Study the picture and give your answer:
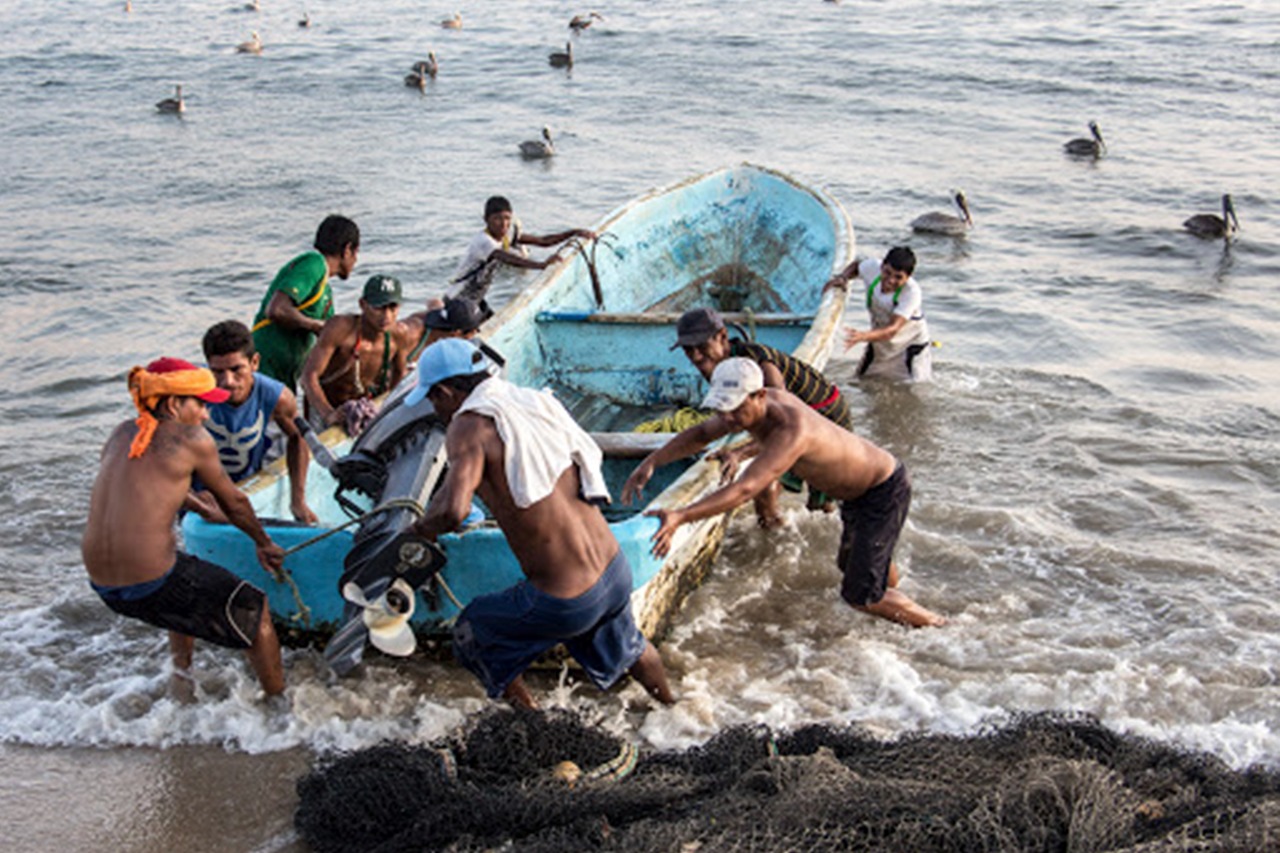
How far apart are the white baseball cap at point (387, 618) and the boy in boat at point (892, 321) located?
14.3 ft

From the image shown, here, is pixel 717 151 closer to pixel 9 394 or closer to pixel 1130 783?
pixel 9 394

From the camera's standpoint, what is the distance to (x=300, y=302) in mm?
6664

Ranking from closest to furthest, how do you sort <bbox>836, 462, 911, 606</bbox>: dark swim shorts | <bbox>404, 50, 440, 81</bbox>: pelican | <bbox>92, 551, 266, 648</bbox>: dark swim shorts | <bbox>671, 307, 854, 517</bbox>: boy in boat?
<bbox>92, 551, 266, 648</bbox>: dark swim shorts → <bbox>671, 307, 854, 517</bbox>: boy in boat → <bbox>836, 462, 911, 606</bbox>: dark swim shorts → <bbox>404, 50, 440, 81</bbox>: pelican

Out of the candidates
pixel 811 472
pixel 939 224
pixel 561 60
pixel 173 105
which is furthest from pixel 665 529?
pixel 561 60

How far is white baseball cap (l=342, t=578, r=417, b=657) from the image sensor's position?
14.8 feet

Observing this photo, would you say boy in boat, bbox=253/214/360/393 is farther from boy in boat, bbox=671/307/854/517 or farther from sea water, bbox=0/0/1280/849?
boy in boat, bbox=671/307/854/517

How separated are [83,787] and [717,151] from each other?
47.0 ft

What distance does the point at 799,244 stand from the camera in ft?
32.3

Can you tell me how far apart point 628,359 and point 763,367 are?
2.59 metres

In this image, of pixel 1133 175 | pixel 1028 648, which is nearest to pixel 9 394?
pixel 1028 648

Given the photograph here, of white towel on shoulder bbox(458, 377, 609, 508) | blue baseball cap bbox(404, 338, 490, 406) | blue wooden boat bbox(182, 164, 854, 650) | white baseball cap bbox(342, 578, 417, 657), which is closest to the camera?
white towel on shoulder bbox(458, 377, 609, 508)

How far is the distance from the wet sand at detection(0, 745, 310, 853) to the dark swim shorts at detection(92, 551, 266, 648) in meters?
0.52

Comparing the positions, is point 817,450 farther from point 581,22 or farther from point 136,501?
point 581,22

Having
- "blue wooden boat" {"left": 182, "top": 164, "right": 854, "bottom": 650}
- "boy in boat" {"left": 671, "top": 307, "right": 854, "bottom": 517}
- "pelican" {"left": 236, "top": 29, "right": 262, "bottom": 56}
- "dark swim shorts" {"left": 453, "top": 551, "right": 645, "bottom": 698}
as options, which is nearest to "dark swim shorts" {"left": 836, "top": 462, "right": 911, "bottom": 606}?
"boy in boat" {"left": 671, "top": 307, "right": 854, "bottom": 517}
